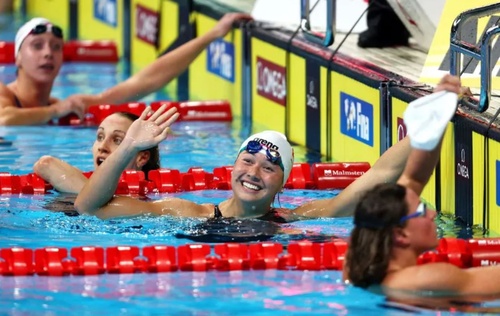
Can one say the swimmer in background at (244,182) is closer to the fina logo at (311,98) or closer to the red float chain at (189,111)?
the fina logo at (311,98)

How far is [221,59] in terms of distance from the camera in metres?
10.6

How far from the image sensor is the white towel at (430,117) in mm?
4754

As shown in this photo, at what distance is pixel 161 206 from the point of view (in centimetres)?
638

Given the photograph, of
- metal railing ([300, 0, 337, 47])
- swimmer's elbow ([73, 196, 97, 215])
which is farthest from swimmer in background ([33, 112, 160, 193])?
metal railing ([300, 0, 337, 47])

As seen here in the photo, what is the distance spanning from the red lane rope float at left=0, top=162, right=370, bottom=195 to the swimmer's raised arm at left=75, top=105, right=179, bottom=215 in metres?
1.02

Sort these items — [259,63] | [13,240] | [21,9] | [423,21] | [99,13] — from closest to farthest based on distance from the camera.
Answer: [13,240] < [423,21] < [259,63] < [99,13] < [21,9]

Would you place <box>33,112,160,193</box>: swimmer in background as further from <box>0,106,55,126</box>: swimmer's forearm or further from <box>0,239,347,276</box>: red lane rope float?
<box>0,106,55,126</box>: swimmer's forearm

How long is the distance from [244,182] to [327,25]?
2.33m

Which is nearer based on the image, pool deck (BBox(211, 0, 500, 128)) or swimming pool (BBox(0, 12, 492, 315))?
swimming pool (BBox(0, 12, 492, 315))

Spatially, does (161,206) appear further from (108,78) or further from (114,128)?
(108,78)

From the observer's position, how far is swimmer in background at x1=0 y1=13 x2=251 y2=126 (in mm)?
9109

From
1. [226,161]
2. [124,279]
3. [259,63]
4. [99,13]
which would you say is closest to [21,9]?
[99,13]

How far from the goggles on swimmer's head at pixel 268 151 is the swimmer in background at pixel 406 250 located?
4.10 ft

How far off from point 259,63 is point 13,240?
3.79m
